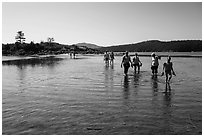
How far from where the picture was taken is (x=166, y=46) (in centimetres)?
15888

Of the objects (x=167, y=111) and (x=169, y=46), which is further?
(x=169, y=46)

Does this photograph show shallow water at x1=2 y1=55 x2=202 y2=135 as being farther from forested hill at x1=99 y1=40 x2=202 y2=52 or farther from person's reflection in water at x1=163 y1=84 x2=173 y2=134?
forested hill at x1=99 y1=40 x2=202 y2=52

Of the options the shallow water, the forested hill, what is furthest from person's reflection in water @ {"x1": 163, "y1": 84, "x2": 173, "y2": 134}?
the forested hill

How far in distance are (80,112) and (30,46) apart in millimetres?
92145

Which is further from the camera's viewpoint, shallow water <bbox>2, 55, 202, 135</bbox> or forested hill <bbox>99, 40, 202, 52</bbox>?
forested hill <bbox>99, 40, 202, 52</bbox>

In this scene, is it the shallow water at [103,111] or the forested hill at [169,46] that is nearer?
the shallow water at [103,111]

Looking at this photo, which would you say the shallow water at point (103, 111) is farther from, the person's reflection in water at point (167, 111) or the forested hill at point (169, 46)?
the forested hill at point (169, 46)

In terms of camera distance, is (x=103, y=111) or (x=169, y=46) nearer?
(x=103, y=111)

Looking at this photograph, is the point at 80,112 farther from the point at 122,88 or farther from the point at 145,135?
the point at 122,88

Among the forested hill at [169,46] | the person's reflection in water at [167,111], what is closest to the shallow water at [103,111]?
the person's reflection in water at [167,111]

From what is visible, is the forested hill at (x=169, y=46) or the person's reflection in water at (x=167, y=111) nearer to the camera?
the person's reflection in water at (x=167, y=111)

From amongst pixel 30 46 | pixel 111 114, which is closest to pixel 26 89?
pixel 111 114

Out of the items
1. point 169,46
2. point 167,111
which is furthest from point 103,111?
point 169,46

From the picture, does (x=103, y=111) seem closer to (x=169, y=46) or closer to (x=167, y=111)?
(x=167, y=111)
